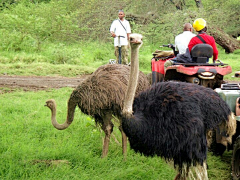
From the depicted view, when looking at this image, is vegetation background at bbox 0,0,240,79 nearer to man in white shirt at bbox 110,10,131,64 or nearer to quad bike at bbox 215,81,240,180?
man in white shirt at bbox 110,10,131,64

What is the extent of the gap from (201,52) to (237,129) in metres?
1.45

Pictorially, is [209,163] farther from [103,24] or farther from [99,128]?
[103,24]

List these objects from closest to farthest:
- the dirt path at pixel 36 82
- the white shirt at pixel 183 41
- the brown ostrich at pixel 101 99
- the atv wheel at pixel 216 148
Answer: the brown ostrich at pixel 101 99 → the atv wheel at pixel 216 148 → the white shirt at pixel 183 41 → the dirt path at pixel 36 82

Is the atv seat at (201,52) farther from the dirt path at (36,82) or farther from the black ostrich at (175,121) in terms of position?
the dirt path at (36,82)

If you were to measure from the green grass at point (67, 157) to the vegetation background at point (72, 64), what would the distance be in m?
0.01

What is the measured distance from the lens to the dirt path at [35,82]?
911 cm

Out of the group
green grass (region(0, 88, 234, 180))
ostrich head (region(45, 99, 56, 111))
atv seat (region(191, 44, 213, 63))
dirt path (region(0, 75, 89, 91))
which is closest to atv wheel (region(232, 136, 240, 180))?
green grass (region(0, 88, 234, 180))

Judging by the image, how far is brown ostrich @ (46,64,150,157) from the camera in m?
4.50

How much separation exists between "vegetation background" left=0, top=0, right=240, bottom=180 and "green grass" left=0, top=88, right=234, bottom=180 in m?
0.01

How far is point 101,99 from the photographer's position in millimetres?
4496

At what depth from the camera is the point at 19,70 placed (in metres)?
10.8

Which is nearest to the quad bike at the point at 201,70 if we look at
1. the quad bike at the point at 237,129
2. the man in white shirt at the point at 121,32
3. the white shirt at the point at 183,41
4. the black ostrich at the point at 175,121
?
the quad bike at the point at 237,129

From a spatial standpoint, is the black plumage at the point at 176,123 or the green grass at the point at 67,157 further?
the green grass at the point at 67,157

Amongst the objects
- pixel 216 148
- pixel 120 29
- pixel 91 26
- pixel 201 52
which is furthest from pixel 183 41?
pixel 91 26
